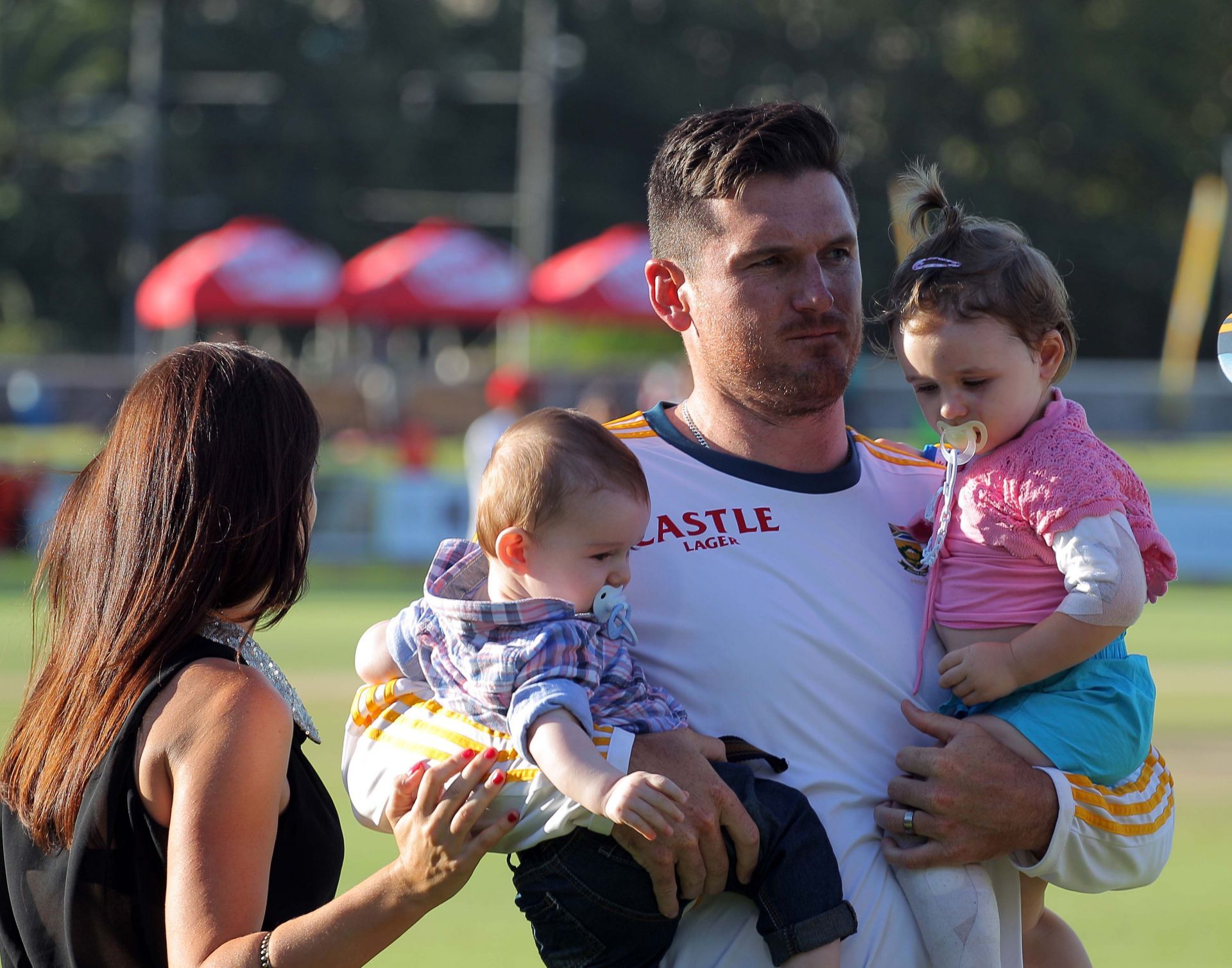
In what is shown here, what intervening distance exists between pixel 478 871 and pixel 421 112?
46.3m

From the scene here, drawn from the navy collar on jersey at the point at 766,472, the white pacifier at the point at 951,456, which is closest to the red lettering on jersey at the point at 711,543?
the navy collar on jersey at the point at 766,472

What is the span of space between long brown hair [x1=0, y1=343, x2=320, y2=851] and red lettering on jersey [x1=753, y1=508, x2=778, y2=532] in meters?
0.89

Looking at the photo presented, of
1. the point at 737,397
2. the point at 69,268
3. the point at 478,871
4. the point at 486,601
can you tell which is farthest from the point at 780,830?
the point at 69,268

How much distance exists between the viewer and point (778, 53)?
181 feet

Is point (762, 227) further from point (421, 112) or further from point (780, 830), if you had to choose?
point (421, 112)

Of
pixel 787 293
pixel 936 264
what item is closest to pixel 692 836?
pixel 787 293

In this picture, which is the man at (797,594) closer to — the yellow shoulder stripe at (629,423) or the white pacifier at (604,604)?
the yellow shoulder stripe at (629,423)

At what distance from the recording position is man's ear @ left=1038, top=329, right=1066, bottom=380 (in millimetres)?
3316

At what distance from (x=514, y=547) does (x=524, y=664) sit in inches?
8.9

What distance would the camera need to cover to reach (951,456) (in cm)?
334

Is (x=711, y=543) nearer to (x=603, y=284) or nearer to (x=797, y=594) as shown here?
(x=797, y=594)

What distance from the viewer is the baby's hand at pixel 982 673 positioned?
308 centimetres

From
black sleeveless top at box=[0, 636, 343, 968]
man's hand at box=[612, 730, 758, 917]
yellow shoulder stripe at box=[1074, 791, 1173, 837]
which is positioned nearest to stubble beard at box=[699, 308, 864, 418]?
man's hand at box=[612, 730, 758, 917]

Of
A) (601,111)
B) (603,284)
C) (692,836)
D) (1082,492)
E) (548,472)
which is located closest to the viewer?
(692,836)
